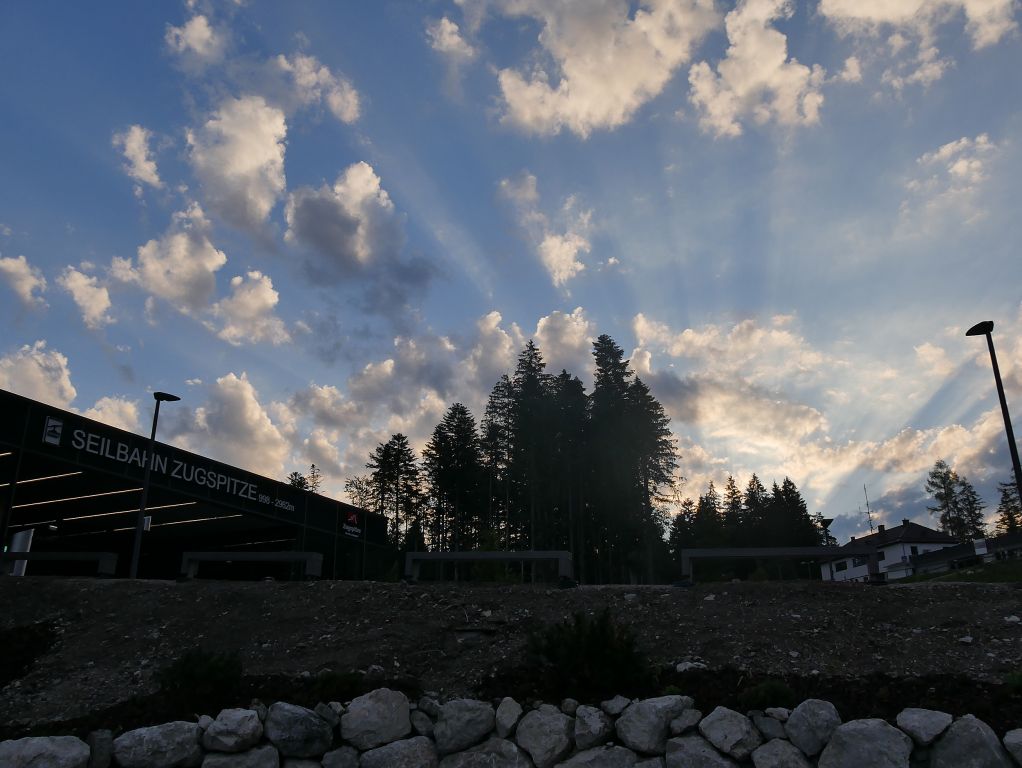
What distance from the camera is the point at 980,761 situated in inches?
364

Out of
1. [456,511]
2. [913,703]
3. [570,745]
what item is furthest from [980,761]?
[456,511]

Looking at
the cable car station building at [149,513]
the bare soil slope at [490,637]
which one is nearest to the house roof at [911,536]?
the cable car station building at [149,513]

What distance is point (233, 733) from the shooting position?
1069 cm

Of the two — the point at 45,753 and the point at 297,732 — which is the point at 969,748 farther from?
the point at 45,753

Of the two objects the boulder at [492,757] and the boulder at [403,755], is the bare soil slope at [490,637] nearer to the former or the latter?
the boulder at [492,757]

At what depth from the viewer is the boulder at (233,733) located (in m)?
10.7

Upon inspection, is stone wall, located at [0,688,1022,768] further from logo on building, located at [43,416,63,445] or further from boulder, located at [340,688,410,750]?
logo on building, located at [43,416,63,445]

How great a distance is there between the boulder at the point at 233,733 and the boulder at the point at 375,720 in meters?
1.20

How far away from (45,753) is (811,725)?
10.1 m

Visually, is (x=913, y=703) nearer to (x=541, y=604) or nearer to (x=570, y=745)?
(x=570, y=745)

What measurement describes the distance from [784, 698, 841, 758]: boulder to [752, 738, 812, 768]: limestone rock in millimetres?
109

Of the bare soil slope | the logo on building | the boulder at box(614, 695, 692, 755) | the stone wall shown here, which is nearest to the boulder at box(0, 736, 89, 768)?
the stone wall

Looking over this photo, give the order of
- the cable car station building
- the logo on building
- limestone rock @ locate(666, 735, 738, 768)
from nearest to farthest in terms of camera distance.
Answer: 1. limestone rock @ locate(666, 735, 738, 768)
2. the cable car station building
3. the logo on building

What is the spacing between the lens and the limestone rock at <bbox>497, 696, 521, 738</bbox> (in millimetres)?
10945
